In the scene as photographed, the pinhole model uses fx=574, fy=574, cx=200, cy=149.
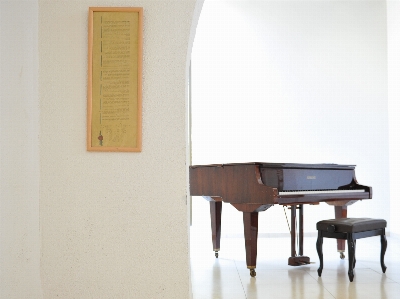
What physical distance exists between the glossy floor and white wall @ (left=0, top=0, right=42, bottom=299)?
1488 millimetres

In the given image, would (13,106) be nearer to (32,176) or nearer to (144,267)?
(32,176)

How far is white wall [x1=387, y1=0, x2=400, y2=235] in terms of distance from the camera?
24.8 feet

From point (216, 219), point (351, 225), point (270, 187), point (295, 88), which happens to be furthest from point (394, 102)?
point (270, 187)

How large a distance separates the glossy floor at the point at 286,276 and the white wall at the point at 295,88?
1460mm

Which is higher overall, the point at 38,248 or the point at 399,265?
the point at 38,248

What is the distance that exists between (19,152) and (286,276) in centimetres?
273

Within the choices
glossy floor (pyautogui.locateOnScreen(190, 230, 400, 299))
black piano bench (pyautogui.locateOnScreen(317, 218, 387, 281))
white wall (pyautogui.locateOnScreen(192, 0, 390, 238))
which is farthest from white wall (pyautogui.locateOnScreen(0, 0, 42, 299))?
white wall (pyautogui.locateOnScreen(192, 0, 390, 238))

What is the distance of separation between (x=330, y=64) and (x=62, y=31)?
18.2ft

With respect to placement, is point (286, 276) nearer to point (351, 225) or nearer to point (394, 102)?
point (351, 225)

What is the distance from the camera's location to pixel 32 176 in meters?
2.91

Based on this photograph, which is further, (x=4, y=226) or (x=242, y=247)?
(x=242, y=247)

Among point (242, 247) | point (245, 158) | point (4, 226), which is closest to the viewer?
point (4, 226)

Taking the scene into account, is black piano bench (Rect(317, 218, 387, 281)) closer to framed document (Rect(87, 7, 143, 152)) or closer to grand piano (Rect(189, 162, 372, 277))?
grand piano (Rect(189, 162, 372, 277))

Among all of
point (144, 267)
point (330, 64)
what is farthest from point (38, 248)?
point (330, 64)
